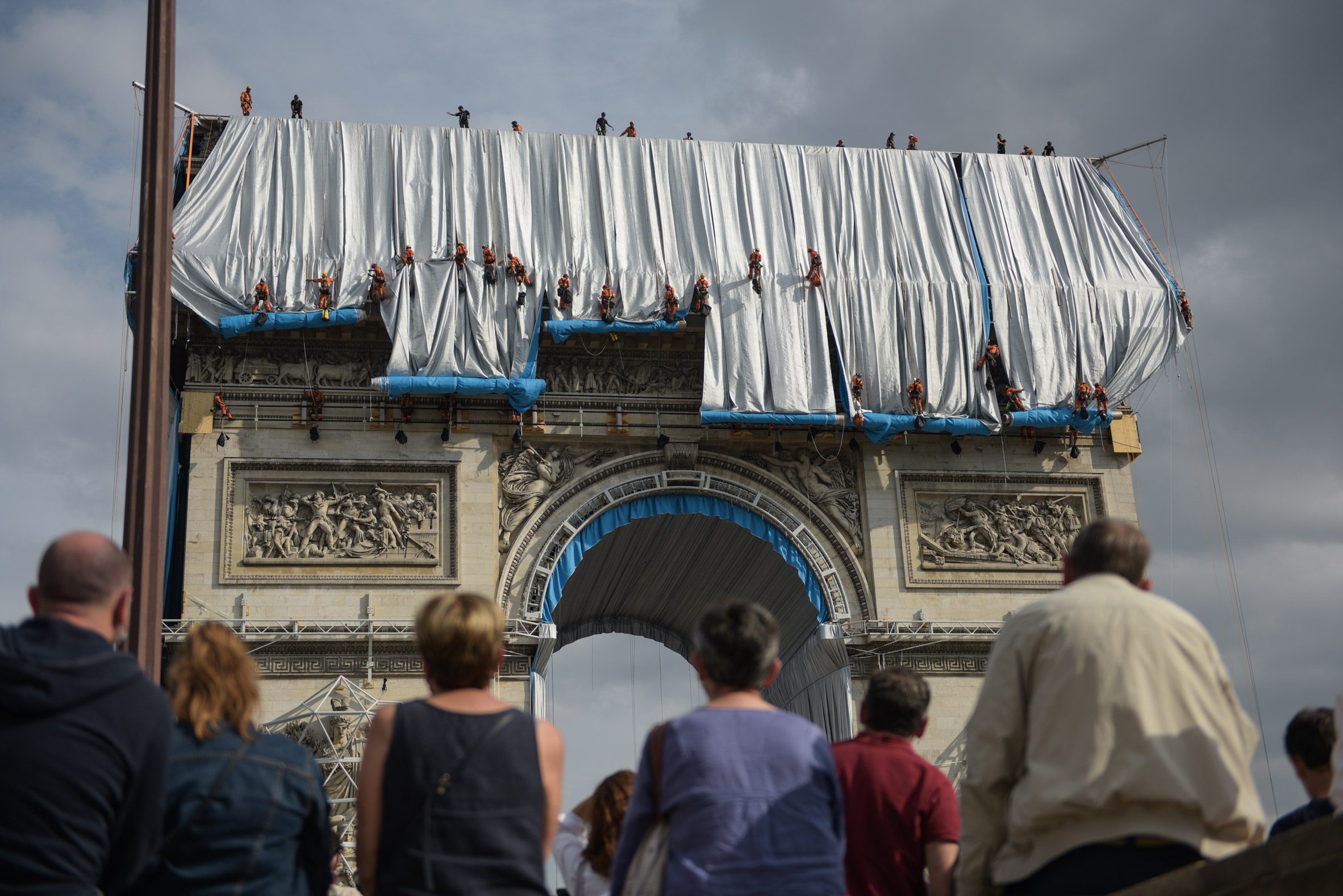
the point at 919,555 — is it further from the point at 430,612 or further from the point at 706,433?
the point at 430,612

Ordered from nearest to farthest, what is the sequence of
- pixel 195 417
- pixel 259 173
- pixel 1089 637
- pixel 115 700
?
1. pixel 115 700
2. pixel 1089 637
3. pixel 195 417
4. pixel 259 173

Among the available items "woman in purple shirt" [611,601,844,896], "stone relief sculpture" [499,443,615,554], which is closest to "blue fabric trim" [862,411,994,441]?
"stone relief sculpture" [499,443,615,554]

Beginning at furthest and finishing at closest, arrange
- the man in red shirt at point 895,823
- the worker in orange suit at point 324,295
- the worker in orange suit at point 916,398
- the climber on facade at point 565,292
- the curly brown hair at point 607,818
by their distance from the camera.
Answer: the worker in orange suit at point 916,398
the climber on facade at point 565,292
the worker in orange suit at point 324,295
the curly brown hair at point 607,818
the man in red shirt at point 895,823

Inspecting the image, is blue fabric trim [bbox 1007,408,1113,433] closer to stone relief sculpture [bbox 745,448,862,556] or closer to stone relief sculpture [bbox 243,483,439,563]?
stone relief sculpture [bbox 745,448,862,556]

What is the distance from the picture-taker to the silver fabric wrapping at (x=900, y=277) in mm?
23469

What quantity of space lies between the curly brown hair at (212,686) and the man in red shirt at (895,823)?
2391 mm

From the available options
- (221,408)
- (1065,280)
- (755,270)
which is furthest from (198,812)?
(1065,280)

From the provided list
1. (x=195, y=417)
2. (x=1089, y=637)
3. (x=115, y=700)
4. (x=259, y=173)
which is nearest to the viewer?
(x=115, y=700)

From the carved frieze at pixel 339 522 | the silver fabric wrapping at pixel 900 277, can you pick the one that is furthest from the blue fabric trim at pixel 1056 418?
the carved frieze at pixel 339 522

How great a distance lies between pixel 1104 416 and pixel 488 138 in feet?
38.6

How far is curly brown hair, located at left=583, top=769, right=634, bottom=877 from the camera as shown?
621cm

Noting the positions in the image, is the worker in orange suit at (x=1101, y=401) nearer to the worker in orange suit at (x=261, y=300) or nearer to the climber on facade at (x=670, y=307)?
the climber on facade at (x=670, y=307)

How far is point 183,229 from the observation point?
72.8 feet

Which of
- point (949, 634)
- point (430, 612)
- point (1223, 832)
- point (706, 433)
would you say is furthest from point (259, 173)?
point (1223, 832)
